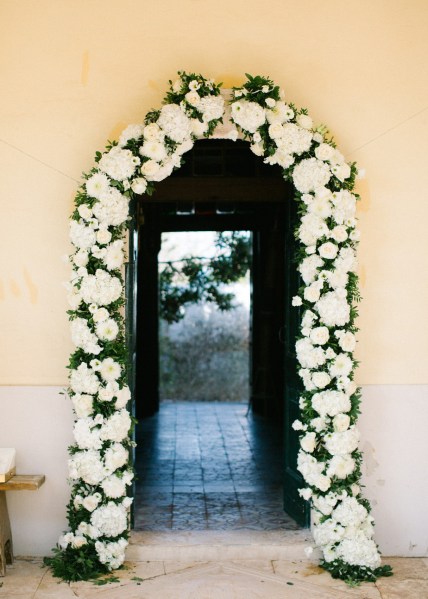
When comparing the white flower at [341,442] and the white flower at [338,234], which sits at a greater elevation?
the white flower at [338,234]

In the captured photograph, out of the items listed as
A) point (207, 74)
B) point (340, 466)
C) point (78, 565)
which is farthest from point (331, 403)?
point (207, 74)

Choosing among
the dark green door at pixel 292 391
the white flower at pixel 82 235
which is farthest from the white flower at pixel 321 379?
the white flower at pixel 82 235

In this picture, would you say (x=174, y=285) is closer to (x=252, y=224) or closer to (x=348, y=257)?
(x=252, y=224)

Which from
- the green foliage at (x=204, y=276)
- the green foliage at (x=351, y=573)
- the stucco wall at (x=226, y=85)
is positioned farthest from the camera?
the green foliage at (x=204, y=276)

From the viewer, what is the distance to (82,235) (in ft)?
15.1

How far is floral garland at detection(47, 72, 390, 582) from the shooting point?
456 cm

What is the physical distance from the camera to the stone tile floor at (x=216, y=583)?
14.1 feet

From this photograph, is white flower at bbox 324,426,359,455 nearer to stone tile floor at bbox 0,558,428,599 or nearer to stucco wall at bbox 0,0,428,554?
stucco wall at bbox 0,0,428,554

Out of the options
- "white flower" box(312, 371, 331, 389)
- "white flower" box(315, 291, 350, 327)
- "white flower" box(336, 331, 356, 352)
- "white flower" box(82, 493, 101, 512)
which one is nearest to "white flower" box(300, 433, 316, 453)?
"white flower" box(312, 371, 331, 389)

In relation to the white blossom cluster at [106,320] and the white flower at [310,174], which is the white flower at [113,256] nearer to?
the white blossom cluster at [106,320]

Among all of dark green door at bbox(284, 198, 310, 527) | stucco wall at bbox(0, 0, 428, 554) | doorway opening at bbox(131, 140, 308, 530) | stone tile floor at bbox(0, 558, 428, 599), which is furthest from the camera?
doorway opening at bbox(131, 140, 308, 530)

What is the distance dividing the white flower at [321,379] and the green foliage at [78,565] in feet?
5.71

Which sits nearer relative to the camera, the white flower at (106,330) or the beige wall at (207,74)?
the white flower at (106,330)

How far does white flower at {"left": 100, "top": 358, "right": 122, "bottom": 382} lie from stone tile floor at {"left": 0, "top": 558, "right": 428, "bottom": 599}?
1.23 metres
